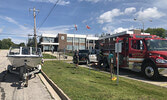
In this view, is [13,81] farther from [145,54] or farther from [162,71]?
[162,71]

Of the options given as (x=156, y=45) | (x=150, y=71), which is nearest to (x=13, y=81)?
(x=150, y=71)

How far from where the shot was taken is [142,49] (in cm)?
953

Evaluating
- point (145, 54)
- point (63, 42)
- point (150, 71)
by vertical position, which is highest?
point (63, 42)

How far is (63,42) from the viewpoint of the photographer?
6009 centimetres

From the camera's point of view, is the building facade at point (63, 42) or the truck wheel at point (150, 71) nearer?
the truck wheel at point (150, 71)

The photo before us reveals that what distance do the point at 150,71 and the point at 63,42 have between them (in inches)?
2097

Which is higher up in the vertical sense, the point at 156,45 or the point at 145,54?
the point at 156,45

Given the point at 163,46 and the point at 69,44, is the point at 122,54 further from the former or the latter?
the point at 69,44

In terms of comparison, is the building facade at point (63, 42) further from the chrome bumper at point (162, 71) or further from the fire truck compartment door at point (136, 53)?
the chrome bumper at point (162, 71)

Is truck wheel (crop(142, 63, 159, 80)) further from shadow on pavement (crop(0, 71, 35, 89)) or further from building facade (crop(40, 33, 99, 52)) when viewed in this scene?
building facade (crop(40, 33, 99, 52))

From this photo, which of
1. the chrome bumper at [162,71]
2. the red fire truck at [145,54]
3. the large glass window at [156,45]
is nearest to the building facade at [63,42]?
the red fire truck at [145,54]

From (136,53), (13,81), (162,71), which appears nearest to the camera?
(162,71)

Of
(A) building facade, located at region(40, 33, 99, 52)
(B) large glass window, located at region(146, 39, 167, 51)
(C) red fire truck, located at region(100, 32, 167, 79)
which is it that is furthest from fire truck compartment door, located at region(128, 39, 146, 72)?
(A) building facade, located at region(40, 33, 99, 52)

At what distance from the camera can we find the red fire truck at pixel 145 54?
8.30m
